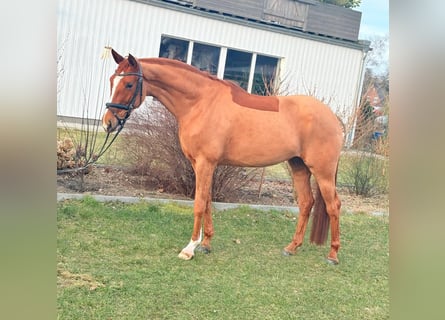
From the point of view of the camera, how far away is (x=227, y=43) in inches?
171

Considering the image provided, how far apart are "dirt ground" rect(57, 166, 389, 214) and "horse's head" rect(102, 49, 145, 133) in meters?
1.84

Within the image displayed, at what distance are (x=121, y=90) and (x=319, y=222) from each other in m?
1.90

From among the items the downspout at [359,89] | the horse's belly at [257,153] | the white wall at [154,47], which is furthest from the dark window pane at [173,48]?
the horse's belly at [257,153]

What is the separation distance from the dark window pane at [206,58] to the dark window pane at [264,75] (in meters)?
0.49

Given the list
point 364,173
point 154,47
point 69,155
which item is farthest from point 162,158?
point 364,173

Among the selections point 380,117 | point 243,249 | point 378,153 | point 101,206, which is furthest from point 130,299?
point 380,117

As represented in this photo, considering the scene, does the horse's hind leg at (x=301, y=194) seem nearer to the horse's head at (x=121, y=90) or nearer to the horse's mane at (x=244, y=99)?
the horse's mane at (x=244, y=99)

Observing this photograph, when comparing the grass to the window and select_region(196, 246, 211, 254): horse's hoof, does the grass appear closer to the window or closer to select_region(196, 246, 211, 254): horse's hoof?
select_region(196, 246, 211, 254): horse's hoof

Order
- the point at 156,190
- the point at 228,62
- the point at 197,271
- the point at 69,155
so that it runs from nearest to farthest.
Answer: the point at 197,271 → the point at 69,155 → the point at 156,190 → the point at 228,62

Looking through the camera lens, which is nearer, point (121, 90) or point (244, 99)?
point (121, 90)

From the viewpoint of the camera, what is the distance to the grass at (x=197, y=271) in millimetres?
2273

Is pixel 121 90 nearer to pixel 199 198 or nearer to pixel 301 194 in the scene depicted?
pixel 199 198

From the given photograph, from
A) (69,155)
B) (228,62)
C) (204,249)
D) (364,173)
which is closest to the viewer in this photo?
(204,249)
